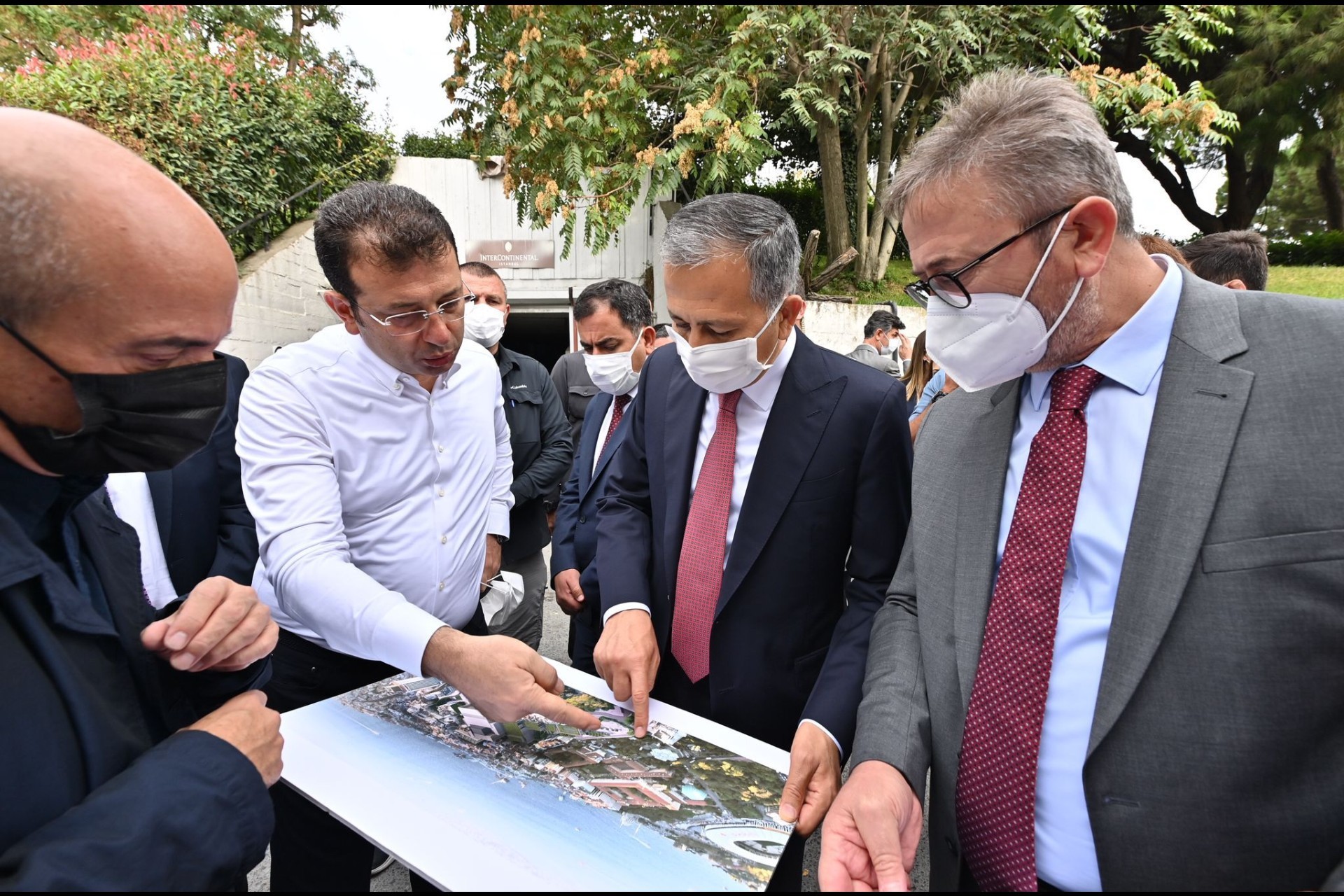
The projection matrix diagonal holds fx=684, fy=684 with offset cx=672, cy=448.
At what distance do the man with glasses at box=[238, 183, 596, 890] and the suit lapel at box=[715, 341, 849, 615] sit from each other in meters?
0.79

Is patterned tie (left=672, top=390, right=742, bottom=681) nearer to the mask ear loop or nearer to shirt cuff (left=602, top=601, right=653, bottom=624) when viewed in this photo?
shirt cuff (left=602, top=601, right=653, bottom=624)

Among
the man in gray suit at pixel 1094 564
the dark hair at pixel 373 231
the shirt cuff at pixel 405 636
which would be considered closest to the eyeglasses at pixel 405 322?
the dark hair at pixel 373 231

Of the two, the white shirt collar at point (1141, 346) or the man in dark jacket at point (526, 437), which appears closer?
the white shirt collar at point (1141, 346)

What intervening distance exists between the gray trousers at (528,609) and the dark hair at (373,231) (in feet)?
4.30

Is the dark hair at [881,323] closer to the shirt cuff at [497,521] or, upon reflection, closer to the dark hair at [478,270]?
the dark hair at [478,270]

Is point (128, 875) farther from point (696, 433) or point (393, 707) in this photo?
point (696, 433)

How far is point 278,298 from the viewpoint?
849 cm

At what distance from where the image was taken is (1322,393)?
1.14m

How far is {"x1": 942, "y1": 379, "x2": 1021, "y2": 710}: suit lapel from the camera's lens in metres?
1.39

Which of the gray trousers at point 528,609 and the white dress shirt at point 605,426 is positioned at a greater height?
the white dress shirt at point 605,426

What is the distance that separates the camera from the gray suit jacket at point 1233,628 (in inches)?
42.9

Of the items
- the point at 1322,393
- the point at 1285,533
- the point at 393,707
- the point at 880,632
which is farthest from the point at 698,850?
the point at 1322,393

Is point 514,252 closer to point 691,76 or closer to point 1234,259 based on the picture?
point 691,76

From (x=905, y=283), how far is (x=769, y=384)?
43.8ft
